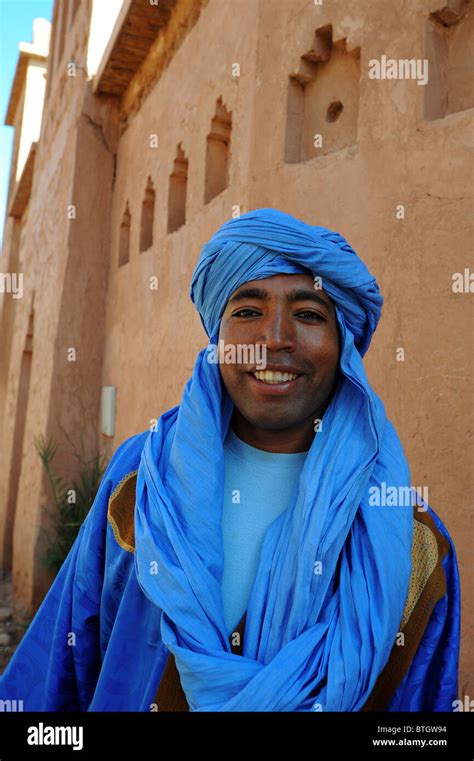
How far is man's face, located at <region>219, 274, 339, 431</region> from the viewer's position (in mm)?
1299

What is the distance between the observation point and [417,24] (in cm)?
249

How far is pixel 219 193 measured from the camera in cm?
393

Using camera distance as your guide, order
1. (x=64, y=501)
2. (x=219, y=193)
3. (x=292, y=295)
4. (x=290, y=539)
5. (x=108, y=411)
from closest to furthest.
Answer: (x=290, y=539) → (x=292, y=295) → (x=219, y=193) → (x=108, y=411) → (x=64, y=501)

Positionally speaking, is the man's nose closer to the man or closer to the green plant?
the man

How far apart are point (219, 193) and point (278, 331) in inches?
112

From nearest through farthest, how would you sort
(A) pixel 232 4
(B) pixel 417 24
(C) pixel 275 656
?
(C) pixel 275 656
(B) pixel 417 24
(A) pixel 232 4

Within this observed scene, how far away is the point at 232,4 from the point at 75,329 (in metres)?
3.26

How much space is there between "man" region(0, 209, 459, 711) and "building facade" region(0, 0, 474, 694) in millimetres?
958

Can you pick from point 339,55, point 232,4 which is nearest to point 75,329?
point 232,4

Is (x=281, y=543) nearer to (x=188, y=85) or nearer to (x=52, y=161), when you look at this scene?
(x=188, y=85)

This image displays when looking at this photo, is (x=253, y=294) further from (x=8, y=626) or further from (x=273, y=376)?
(x=8, y=626)

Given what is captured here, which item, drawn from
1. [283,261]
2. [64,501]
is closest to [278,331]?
[283,261]

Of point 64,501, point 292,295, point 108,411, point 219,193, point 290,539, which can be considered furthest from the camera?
point 64,501
